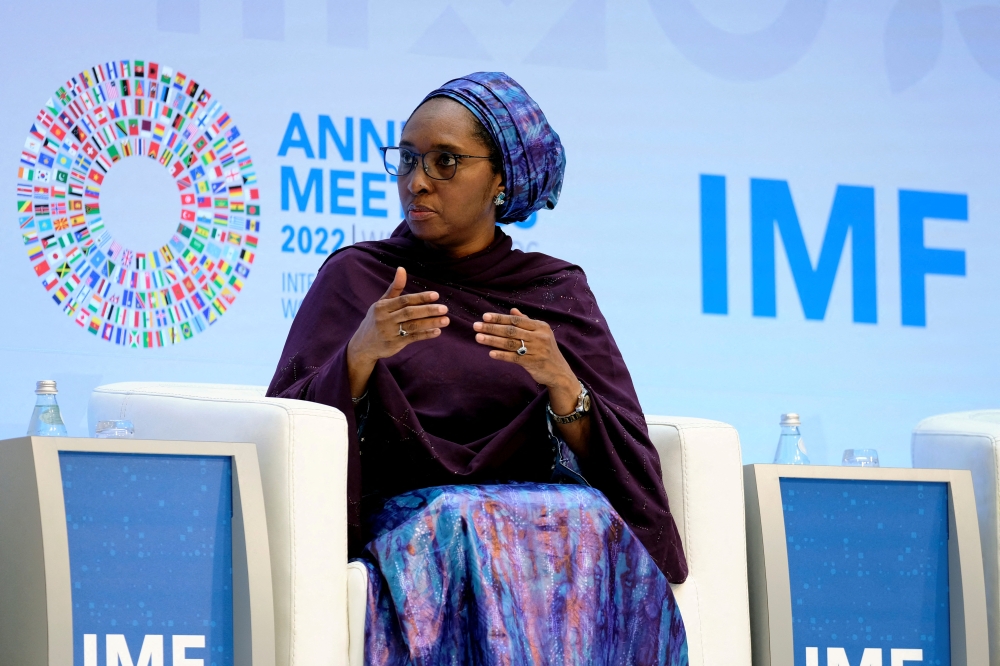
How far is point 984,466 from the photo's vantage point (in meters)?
2.52

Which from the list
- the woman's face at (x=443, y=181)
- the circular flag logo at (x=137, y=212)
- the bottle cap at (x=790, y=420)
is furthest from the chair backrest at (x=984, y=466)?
the circular flag logo at (x=137, y=212)

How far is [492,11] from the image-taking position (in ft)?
11.9

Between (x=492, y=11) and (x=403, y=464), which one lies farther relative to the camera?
(x=492, y=11)

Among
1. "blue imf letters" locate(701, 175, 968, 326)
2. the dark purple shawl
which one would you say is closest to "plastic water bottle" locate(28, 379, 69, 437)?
the dark purple shawl

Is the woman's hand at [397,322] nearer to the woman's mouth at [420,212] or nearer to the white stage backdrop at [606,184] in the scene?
the woman's mouth at [420,212]

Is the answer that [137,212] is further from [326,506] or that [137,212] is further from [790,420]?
[790,420]

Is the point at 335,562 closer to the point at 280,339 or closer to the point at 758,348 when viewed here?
the point at 280,339

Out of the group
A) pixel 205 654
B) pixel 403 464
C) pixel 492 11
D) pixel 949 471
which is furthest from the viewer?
pixel 492 11

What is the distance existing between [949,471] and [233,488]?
131cm

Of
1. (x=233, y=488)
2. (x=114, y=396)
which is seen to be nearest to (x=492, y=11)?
(x=114, y=396)

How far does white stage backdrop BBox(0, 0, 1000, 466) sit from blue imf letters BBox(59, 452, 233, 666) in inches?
48.9

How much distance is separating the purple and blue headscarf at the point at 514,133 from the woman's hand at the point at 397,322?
1.54ft

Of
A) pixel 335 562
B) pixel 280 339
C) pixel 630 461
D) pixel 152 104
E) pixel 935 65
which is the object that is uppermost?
pixel 935 65

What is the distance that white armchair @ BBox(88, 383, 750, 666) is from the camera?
1973 millimetres
